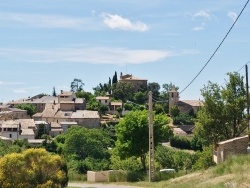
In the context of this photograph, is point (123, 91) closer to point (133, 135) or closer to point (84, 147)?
point (84, 147)

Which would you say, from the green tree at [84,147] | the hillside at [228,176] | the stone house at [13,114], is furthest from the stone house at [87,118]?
the hillside at [228,176]

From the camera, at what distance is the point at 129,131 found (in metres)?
40.2

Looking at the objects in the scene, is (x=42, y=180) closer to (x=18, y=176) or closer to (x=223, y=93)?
(x=18, y=176)

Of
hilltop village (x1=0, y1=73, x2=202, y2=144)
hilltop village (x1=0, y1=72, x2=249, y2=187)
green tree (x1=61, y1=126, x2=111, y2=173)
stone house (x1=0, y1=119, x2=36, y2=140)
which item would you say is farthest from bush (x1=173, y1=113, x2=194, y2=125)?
green tree (x1=61, y1=126, x2=111, y2=173)

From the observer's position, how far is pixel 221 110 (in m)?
40.2

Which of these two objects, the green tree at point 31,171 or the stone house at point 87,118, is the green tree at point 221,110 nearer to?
the green tree at point 31,171

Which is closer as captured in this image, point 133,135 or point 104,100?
point 133,135

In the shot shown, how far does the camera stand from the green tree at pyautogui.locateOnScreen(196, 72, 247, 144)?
1577 inches

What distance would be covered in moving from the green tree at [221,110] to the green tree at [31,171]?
467 inches

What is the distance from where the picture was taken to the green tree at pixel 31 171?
33094mm

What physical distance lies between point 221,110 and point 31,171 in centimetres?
1497

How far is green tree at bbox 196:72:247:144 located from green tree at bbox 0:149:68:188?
11874mm

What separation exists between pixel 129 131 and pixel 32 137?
198 ft

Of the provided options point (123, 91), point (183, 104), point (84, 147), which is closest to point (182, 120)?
point (183, 104)
